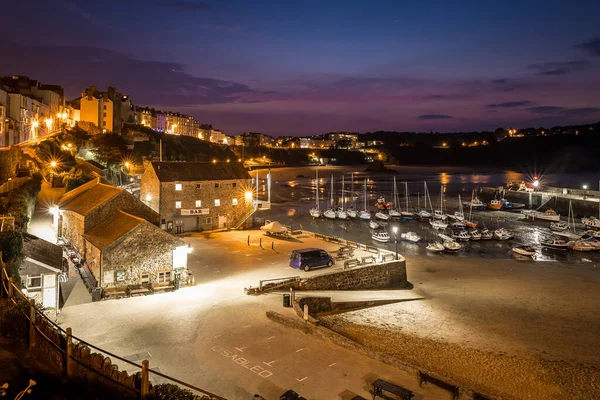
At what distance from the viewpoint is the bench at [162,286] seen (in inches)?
873

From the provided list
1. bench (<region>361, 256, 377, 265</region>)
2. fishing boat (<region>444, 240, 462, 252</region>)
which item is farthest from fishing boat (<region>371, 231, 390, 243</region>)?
bench (<region>361, 256, 377, 265</region>)

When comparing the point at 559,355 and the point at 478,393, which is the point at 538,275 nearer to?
the point at 559,355

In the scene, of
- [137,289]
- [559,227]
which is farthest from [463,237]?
[137,289]

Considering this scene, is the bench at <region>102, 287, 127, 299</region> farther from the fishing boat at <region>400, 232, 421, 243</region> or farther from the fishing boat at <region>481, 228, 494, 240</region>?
the fishing boat at <region>481, 228, 494, 240</region>

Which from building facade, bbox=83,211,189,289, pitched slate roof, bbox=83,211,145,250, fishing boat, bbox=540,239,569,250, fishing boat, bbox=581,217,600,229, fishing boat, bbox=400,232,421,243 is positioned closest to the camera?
building facade, bbox=83,211,189,289

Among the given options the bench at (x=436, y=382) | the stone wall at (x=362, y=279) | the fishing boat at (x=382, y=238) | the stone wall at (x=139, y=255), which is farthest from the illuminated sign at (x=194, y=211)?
the bench at (x=436, y=382)

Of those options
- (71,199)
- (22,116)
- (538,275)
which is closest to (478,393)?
(538,275)

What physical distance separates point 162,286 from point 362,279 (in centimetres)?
A: 1157

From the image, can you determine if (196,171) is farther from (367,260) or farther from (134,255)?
(367,260)

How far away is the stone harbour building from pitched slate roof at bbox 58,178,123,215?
6.13 m

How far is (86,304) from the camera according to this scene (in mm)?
19562

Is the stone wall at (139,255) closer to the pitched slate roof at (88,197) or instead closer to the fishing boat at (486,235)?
the pitched slate roof at (88,197)

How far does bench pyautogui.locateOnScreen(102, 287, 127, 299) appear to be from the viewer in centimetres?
2088

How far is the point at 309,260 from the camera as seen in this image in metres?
26.5
